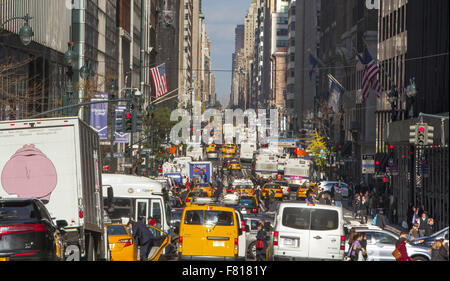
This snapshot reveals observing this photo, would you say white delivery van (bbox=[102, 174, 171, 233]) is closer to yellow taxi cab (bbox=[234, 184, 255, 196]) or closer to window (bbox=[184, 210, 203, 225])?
window (bbox=[184, 210, 203, 225])

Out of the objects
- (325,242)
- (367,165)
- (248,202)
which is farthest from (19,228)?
(367,165)

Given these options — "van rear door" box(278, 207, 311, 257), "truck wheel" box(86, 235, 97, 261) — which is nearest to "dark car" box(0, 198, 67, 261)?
"truck wheel" box(86, 235, 97, 261)

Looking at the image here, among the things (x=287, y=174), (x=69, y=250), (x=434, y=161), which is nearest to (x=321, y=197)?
(x=434, y=161)

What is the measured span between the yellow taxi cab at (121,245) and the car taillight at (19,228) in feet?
27.5

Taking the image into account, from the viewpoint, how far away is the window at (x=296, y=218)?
24.2m

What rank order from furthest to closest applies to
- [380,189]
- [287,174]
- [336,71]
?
[336,71] < [287,174] < [380,189]

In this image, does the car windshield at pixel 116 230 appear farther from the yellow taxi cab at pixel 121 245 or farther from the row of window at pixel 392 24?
the row of window at pixel 392 24

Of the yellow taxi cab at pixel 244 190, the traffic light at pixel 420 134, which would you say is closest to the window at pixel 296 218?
the traffic light at pixel 420 134

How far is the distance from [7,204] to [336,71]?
311 feet

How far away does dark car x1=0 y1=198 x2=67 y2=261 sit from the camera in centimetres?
1495
